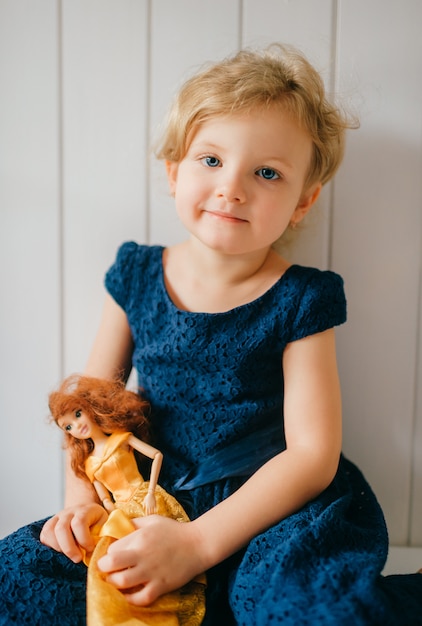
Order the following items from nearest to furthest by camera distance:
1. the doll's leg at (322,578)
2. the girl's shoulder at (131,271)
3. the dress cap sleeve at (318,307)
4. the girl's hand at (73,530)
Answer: the doll's leg at (322,578), the girl's hand at (73,530), the dress cap sleeve at (318,307), the girl's shoulder at (131,271)

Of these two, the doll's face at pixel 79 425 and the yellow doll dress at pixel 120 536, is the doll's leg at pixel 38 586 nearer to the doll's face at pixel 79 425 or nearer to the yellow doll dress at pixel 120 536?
the yellow doll dress at pixel 120 536

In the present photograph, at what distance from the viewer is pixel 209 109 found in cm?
82

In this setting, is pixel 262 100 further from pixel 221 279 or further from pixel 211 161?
pixel 221 279

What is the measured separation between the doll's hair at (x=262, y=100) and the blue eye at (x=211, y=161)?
4cm

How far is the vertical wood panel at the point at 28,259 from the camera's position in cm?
101

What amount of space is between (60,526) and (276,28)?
830 mm

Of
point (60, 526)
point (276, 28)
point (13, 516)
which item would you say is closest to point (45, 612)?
point (60, 526)

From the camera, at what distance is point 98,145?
3.37 ft

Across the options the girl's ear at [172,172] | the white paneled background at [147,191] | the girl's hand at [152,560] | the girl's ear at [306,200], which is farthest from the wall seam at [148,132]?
the girl's hand at [152,560]

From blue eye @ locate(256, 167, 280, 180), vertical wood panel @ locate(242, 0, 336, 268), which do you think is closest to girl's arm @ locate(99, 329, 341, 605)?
blue eye @ locate(256, 167, 280, 180)

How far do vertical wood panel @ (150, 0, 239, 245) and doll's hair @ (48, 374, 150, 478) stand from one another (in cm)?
44

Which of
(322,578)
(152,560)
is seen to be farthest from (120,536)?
(322,578)

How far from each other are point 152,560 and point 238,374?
28cm

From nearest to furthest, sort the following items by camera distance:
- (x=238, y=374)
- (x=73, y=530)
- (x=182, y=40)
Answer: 1. (x=73, y=530)
2. (x=238, y=374)
3. (x=182, y=40)
